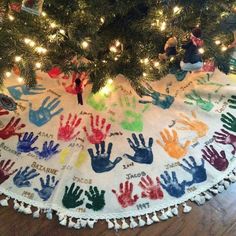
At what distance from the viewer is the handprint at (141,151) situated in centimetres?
126

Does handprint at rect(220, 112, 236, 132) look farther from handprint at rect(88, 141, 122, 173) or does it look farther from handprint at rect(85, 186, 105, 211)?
handprint at rect(85, 186, 105, 211)

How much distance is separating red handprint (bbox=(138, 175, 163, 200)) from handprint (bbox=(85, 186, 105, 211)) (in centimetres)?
13

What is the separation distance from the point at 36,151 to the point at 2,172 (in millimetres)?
128

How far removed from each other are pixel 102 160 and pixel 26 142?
27 centimetres

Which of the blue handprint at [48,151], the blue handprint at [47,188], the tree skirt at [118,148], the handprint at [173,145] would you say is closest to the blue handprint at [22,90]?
the tree skirt at [118,148]

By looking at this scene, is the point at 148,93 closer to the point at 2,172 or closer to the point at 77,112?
the point at 77,112

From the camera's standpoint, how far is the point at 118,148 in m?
1.29

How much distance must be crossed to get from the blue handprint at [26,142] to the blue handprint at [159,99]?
1.37 ft

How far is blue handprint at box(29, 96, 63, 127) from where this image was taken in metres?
1.37

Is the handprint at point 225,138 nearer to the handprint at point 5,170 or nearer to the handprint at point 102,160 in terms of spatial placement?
the handprint at point 102,160

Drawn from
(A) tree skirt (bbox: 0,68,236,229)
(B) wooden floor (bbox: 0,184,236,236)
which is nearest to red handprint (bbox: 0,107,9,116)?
(A) tree skirt (bbox: 0,68,236,229)

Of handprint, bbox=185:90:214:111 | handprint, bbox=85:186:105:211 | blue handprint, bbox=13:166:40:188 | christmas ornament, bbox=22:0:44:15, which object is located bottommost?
blue handprint, bbox=13:166:40:188

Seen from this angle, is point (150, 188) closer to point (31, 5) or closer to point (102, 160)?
point (102, 160)

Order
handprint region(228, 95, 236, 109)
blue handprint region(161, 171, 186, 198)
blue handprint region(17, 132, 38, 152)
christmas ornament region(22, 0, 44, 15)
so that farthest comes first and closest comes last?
handprint region(228, 95, 236, 109) → blue handprint region(17, 132, 38, 152) → blue handprint region(161, 171, 186, 198) → christmas ornament region(22, 0, 44, 15)
